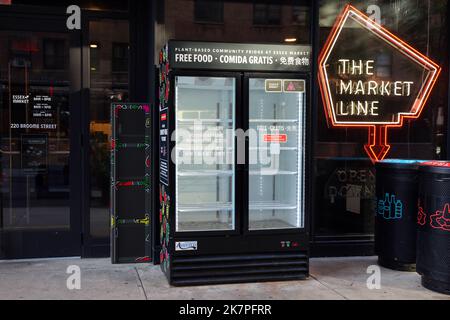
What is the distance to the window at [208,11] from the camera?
21.3ft

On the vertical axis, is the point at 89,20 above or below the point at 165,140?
above

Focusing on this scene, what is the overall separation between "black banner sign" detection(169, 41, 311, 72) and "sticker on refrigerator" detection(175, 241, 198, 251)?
1.83 meters

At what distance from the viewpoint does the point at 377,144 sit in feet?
23.3

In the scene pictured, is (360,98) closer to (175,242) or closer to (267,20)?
(267,20)

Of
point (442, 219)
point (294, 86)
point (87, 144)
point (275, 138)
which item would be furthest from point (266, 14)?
point (442, 219)

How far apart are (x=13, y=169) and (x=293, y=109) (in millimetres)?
3519

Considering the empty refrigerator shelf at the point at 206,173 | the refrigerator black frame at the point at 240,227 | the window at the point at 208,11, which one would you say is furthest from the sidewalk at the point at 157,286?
the window at the point at 208,11

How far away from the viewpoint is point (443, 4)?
23.8ft

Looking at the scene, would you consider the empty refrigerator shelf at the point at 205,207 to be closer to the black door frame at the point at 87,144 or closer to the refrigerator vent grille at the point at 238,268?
the refrigerator vent grille at the point at 238,268

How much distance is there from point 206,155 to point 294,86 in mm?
1238

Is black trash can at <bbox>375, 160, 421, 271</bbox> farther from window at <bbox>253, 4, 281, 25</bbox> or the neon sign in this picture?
window at <bbox>253, 4, 281, 25</bbox>

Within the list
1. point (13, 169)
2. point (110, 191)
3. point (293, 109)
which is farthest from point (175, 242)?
point (13, 169)

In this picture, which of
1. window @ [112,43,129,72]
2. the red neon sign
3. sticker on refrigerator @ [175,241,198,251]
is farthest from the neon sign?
sticker on refrigerator @ [175,241,198,251]

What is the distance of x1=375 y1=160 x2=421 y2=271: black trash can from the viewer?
20.1 feet
